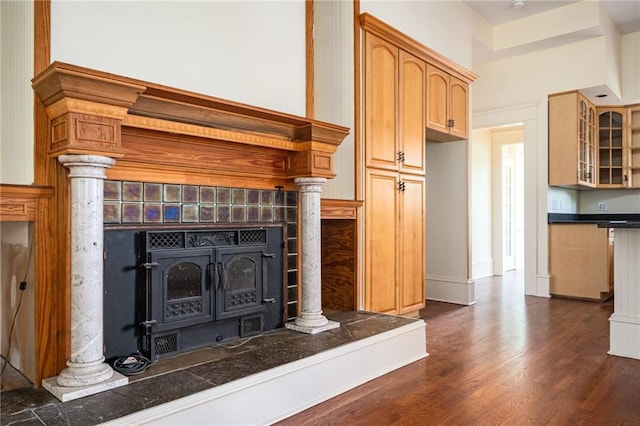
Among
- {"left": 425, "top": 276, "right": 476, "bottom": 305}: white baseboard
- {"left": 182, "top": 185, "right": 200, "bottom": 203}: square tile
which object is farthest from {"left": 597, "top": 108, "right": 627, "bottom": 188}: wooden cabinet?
{"left": 182, "top": 185, "right": 200, "bottom": 203}: square tile

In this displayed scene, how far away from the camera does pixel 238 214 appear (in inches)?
107

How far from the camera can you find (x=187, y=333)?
95.3 inches

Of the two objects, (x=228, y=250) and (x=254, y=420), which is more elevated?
(x=228, y=250)

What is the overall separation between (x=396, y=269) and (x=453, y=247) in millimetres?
1354

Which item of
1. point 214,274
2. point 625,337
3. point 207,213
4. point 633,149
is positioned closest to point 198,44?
point 207,213

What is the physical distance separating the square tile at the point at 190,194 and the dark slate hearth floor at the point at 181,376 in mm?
809

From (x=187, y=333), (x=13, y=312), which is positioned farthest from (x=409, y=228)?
(x=13, y=312)

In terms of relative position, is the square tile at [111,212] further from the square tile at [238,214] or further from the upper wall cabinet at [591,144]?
the upper wall cabinet at [591,144]

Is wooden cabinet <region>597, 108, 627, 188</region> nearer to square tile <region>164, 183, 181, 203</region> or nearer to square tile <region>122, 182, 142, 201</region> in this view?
square tile <region>164, 183, 181, 203</region>

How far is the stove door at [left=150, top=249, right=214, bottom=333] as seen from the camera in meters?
2.28

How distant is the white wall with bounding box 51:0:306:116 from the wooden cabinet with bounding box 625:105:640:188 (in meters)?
4.83

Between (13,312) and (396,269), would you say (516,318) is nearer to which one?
(396,269)

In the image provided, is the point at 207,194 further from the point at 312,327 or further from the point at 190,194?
the point at 312,327

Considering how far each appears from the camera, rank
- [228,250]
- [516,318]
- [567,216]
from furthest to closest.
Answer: [567,216]
[516,318]
[228,250]
